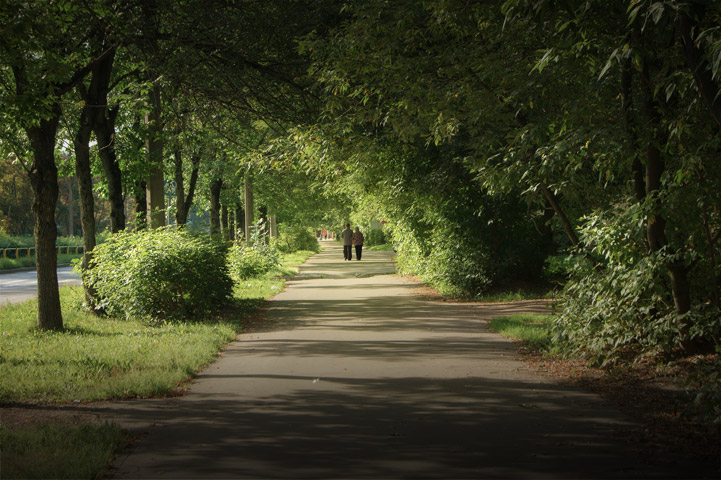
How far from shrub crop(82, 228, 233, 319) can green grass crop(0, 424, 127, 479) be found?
7.24m

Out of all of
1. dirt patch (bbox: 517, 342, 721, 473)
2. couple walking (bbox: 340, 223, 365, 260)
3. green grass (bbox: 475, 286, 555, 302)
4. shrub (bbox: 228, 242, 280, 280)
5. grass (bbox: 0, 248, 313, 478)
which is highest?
couple walking (bbox: 340, 223, 365, 260)

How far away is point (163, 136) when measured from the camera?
48.6 feet

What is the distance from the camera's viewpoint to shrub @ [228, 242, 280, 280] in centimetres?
2398

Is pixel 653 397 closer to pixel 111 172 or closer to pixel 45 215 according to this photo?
pixel 45 215

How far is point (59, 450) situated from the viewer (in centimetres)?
498

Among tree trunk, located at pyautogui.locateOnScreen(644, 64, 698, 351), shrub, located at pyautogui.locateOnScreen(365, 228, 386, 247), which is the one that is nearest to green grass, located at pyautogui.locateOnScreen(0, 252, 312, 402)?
tree trunk, located at pyautogui.locateOnScreen(644, 64, 698, 351)

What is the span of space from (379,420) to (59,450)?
2.64 metres

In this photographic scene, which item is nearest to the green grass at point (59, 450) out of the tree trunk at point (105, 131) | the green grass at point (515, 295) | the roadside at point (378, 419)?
the roadside at point (378, 419)

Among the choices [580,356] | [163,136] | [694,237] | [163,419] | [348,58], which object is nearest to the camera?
[163,419]

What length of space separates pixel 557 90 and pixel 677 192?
277cm

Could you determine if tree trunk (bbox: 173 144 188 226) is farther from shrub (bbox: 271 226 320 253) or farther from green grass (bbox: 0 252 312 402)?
shrub (bbox: 271 226 320 253)

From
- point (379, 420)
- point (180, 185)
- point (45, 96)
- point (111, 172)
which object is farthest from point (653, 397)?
point (180, 185)

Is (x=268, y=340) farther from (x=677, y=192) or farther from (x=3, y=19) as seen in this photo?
(x=677, y=192)

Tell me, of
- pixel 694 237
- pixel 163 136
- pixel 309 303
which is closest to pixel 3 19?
pixel 163 136
